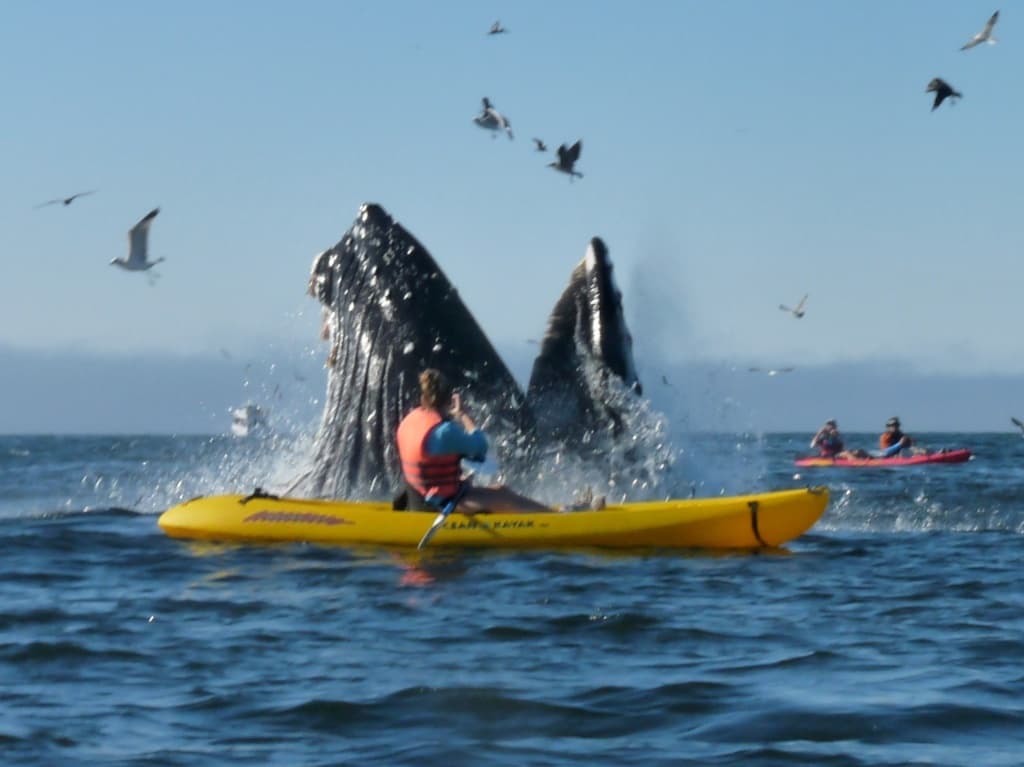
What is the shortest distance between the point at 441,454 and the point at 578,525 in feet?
3.65

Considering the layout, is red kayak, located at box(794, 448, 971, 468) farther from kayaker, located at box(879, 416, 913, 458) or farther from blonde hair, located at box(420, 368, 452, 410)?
blonde hair, located at box(420, 368, 452, 410)

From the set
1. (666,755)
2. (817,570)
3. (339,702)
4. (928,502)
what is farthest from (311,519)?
(928,502)

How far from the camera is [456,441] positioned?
42.9 feet

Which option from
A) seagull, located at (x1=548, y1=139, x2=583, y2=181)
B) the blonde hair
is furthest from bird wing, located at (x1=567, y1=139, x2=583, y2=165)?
the blonde hair

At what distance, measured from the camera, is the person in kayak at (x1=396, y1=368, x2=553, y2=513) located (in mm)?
13094

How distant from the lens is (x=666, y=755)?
21.9 ft

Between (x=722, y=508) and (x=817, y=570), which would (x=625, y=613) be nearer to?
(x=817, y=570)

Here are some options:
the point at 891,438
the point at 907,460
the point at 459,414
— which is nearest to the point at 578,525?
the point at 459,414

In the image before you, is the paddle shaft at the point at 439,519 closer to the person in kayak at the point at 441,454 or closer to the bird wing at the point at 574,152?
the person in kayak at the point at 441,454

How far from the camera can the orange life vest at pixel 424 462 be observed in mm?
13227

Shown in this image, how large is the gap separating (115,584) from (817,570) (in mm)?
4554

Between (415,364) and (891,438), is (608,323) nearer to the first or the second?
(415,364)

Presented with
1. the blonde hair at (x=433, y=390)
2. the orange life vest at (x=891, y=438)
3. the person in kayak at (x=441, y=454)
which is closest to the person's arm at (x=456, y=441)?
the person in kayak at (x=441, y=454)

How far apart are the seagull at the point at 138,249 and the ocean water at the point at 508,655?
4108 millimetres
